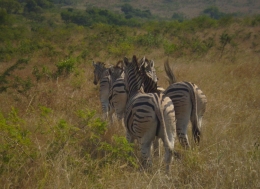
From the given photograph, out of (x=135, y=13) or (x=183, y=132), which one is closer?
(x=183, y=132)

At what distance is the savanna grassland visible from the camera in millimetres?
3453

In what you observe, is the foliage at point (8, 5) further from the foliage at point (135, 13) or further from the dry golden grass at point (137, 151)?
the foliage at point (135, 13)

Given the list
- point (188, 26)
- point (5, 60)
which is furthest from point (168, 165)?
point (188, 26)

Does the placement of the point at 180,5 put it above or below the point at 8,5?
below

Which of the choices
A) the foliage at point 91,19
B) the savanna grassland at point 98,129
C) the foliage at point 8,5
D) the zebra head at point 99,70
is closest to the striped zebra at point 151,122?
the savanna grassland at point 98,129

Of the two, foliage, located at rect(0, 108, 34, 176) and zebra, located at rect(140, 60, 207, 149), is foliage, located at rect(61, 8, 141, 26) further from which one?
foliage, located at rect(0, 108, 34, 176)

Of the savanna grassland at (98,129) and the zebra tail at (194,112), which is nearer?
the savanna grassland at (98,129)

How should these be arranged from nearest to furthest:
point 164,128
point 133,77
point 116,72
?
point 164,128 < point 133,77 < point 116,72

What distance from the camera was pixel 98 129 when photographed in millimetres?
4121

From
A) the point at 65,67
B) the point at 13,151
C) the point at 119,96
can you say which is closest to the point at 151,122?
the point at 13,151

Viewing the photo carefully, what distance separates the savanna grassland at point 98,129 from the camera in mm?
3453

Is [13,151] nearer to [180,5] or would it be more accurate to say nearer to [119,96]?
[119,96]

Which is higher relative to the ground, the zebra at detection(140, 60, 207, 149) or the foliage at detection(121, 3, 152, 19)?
the zebra at detection(140, 60, 207, 149)

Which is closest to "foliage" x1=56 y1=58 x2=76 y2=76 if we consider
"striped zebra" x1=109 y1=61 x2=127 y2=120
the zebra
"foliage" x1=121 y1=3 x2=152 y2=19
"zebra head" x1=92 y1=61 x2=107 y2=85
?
"zebra head" x1=92 y1=61 x2=107 y2=85
